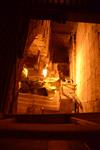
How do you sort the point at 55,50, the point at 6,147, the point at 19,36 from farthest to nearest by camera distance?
the point at 55,50, the point at 19,36, the point at 6,147

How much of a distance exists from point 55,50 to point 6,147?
18.6 meters

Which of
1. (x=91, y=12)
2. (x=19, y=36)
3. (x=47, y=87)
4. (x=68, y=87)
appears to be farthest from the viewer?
(x=47, y=87)

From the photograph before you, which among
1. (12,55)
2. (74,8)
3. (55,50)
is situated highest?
(55,50)

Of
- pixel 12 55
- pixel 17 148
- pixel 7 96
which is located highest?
pixel 12 55

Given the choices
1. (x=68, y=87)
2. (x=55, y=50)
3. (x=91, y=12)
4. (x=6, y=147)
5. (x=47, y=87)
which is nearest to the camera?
(x=6, y=147)

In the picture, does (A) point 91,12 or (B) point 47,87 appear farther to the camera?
(B) point 47,87

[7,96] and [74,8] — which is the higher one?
[74,8]

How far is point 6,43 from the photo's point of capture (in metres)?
5.18

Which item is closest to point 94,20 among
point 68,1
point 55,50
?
point 68,1

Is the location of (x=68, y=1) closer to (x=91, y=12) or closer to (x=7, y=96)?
(x=91, y=12)

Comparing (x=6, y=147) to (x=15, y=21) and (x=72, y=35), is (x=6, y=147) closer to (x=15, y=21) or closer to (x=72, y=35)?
(x=15, y=21)

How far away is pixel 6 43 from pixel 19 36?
45 cm

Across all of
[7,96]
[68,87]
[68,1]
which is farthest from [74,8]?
[68,87]

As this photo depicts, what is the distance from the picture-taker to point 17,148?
3.42 m
